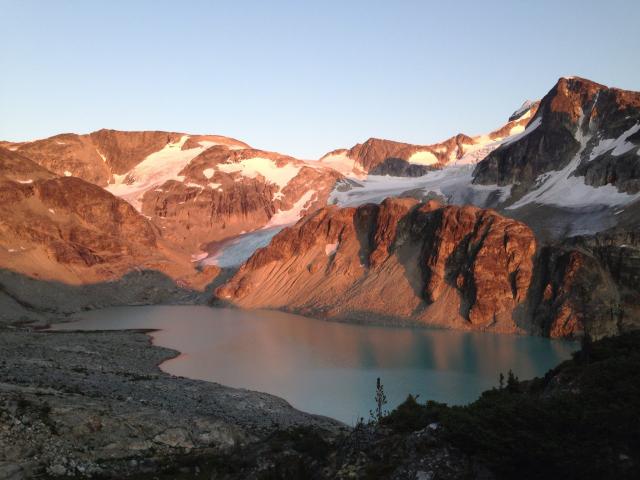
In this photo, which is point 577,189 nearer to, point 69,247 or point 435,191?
point 435,191

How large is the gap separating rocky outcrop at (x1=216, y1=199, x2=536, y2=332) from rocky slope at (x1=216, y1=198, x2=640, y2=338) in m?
0.15

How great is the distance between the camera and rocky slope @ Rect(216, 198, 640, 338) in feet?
201

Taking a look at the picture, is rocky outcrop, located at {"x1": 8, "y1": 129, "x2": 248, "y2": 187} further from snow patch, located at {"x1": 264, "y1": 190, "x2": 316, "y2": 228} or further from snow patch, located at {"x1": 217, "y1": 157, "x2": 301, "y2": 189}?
snow patch, located at {"x1": 264, "y1": 190, "x2": 316, "y2": 228}

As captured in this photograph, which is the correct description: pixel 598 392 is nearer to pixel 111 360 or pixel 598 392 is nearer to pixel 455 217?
pixel 111 360

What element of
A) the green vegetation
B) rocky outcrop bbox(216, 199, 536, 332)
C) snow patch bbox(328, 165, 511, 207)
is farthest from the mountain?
the green vegetation

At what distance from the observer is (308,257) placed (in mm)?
93438

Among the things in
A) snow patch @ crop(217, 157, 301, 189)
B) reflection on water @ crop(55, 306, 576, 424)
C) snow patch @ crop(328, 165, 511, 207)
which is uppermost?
snow patch @ crop(217, 157, 301, 189)

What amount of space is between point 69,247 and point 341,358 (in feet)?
240

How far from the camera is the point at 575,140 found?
11369cm

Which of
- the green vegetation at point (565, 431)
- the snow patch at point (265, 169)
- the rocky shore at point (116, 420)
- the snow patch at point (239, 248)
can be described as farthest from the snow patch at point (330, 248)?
the green vegetation at point (565, 431)

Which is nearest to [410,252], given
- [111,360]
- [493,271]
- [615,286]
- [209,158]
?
[493,271]

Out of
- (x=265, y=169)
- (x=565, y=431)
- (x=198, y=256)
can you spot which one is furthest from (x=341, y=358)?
(x=265, y=169)

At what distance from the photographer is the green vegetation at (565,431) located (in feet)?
35.3

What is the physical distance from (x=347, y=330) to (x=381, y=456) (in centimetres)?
5199
